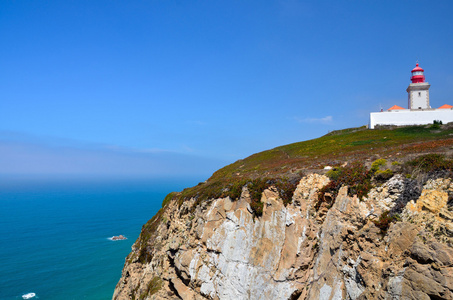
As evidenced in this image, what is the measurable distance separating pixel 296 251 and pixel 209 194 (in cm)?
1001

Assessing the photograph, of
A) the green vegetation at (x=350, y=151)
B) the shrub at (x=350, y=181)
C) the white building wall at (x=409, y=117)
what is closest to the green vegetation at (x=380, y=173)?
the shrub at (x=350, y=181)

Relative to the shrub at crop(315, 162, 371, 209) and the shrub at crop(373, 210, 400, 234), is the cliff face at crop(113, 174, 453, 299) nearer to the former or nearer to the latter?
the shrub at crop(373, 210, 400, 234)

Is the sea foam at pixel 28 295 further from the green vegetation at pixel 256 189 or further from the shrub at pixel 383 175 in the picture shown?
the shrub at pixel 383 175

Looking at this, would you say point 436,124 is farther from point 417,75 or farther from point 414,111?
point 417,75

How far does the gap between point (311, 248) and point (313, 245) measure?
212 mm

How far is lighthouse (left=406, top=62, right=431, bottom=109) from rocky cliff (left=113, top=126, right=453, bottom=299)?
1604 inches

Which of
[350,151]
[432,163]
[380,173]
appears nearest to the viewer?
[432,163]

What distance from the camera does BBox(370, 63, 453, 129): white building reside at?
1838 inches

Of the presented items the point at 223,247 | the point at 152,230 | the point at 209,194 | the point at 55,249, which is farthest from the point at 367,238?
the point at 55,249

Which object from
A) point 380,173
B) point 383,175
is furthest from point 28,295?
Answer: point 383,175

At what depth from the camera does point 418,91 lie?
49.1 m

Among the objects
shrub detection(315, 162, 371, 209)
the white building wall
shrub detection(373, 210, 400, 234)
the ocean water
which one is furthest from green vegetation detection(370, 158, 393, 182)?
the ocean water

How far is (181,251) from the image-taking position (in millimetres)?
24266

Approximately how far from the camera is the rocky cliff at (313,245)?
37.7 ft
